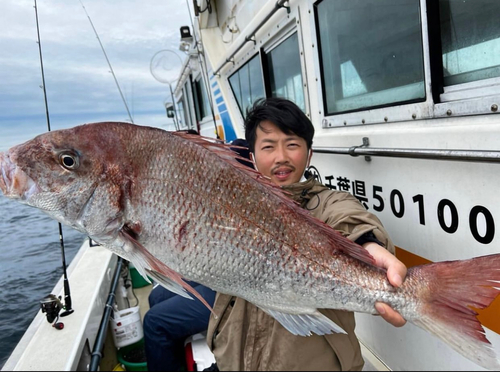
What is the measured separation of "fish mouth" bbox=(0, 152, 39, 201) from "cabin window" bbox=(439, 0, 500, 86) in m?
2.03

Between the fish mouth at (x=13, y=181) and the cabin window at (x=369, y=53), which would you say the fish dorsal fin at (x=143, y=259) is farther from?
the cabin window at (x=369, y=53)

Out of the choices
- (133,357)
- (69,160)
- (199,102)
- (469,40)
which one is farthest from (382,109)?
(199,102)

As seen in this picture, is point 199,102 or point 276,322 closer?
point 276,322

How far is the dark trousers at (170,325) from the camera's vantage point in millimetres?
2809

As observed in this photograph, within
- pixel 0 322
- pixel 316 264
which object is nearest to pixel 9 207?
pixel 0 322

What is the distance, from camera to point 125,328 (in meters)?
3.29

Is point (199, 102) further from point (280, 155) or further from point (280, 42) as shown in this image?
point (280, 155)

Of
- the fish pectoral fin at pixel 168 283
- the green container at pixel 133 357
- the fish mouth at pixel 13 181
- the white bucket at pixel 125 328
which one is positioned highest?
the fish mouth at pixel 13 181

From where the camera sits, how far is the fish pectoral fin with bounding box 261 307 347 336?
1.44 m

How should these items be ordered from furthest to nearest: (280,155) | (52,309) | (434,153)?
1. (52,309)
2. (280,155)
3. (434,153)

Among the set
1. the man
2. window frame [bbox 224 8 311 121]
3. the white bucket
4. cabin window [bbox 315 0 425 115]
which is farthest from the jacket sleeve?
the white bucket

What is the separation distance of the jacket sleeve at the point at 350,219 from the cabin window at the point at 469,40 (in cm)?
83

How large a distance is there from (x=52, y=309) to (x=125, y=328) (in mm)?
989

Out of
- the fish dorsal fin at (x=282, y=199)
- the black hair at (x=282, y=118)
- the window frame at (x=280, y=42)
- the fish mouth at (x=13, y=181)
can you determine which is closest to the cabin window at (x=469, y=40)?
the black hair at (x=282, y=118)
